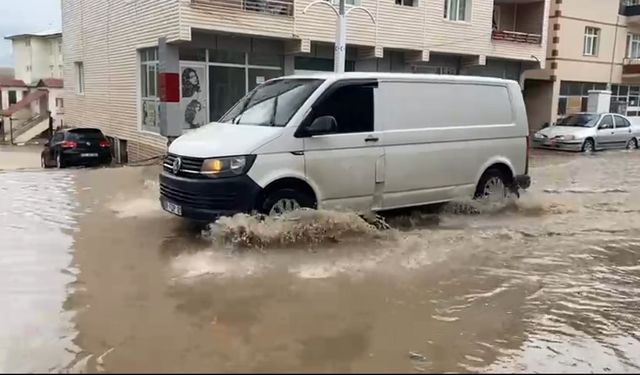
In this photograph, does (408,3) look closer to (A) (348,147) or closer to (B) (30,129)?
(A) (348,147)

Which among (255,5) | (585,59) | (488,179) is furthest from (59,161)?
(585,59)

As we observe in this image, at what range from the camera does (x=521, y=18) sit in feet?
90.5

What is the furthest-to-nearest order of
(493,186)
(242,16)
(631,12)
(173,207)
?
(631,12)
(242,16)
(493,186)
(173,207)

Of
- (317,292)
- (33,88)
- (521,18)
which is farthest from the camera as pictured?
(33,88)

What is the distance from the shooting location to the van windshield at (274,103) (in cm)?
722

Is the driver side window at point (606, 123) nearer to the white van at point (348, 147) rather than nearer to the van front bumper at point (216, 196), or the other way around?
the white van at point (348, 147)

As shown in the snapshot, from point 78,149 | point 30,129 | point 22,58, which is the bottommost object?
point 30,129

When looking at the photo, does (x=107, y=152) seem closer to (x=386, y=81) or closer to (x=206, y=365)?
(x=386, y=81)

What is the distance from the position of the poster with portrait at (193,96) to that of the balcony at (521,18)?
13327 millimetres

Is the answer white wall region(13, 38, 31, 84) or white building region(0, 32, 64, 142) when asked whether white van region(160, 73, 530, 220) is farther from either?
white wall region(13, 38, 31, 84)

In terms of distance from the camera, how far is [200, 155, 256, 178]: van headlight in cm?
661

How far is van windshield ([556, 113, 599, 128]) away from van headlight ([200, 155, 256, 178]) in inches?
748

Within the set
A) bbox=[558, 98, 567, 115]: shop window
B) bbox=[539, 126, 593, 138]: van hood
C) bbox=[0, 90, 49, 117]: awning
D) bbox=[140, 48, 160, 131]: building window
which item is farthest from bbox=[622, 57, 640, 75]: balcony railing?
bbox=[0, 90, 49, 117]: awning

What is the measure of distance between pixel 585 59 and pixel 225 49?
64.8 ft
